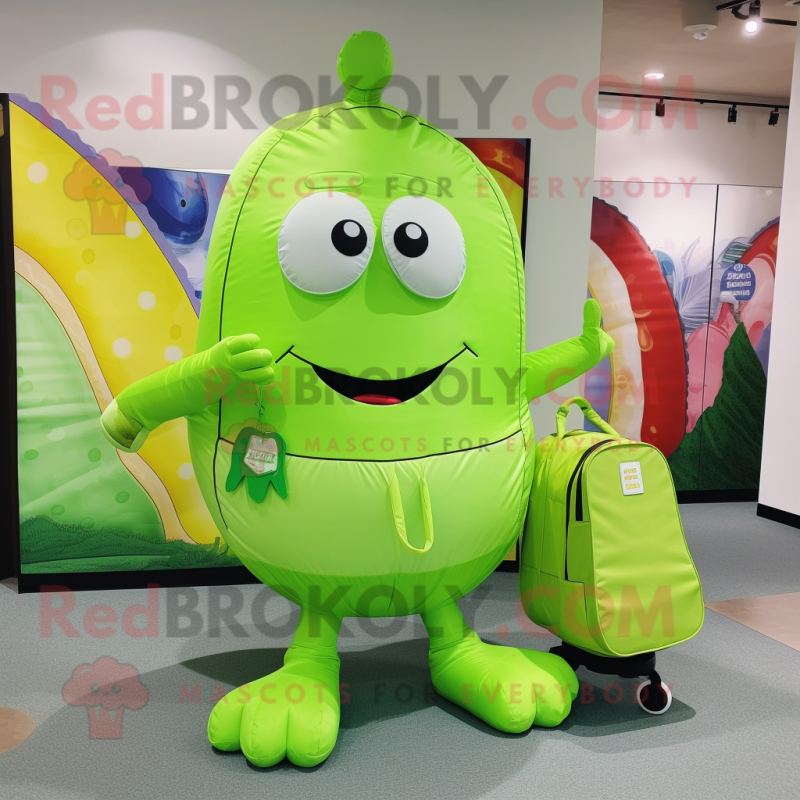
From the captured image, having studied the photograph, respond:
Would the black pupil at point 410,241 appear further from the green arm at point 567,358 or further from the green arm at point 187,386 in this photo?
the green arm at point 567,358

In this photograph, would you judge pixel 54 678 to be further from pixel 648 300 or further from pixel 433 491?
pixel 648 300

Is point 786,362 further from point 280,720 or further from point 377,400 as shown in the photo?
point 280,720

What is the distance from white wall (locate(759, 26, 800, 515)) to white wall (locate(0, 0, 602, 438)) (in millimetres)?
1715

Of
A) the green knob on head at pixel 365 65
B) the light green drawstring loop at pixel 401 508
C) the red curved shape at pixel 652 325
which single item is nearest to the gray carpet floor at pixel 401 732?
the light green drawstring loop at pixel 401 508

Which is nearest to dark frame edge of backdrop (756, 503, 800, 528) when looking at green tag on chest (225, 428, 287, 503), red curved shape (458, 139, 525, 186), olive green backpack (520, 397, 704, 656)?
red curved shape (458, 139, 525, 186)

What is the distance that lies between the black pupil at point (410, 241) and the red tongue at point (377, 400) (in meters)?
0.37

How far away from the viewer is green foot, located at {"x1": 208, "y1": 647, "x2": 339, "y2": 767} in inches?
77.3

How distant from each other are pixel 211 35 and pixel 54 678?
8.38 feet

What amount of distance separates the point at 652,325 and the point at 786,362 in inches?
32.6

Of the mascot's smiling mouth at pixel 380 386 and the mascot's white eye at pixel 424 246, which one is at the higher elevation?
the mascot's white eye at pixel 424 246

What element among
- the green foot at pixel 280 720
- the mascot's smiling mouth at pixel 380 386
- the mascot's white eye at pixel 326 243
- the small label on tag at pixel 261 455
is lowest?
the green foot at pixel 280 720

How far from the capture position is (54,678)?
2.50 m

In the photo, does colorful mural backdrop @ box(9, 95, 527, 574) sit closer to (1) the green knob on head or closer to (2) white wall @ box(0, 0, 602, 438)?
(2) white wall @ box(0, 0, 602, 438)

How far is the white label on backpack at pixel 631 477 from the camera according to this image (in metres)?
2.17
